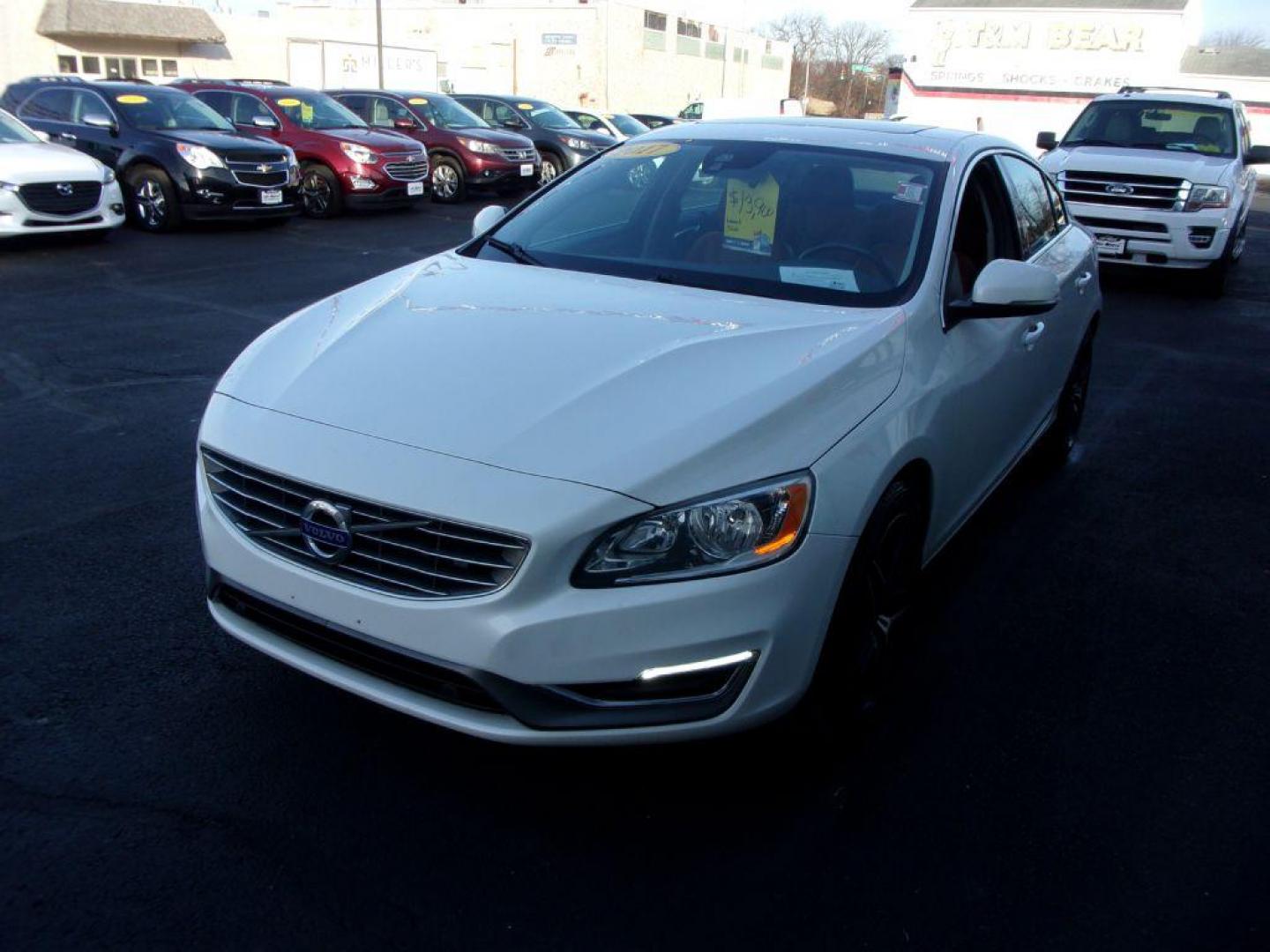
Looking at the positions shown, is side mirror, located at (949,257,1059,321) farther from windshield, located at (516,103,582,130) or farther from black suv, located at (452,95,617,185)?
windshield, located at (516,103,582,130)

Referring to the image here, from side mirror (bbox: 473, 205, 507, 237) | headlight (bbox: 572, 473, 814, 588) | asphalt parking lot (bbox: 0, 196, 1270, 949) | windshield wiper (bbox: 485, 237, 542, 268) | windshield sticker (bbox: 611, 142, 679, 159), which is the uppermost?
windshield sticker (bbox: 611, 142, 679, 159)

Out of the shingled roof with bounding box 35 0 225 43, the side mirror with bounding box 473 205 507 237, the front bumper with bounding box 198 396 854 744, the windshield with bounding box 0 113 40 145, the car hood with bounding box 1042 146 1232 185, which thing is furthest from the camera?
the shingled roof with bounding box 35 0 225 43

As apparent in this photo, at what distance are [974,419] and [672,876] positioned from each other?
1865 millimetres

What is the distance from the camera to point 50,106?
44.2ft

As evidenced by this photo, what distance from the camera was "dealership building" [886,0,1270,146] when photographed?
160 feet

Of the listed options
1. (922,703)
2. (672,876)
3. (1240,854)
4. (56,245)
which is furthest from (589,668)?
(56,245)

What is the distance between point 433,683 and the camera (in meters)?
2.61

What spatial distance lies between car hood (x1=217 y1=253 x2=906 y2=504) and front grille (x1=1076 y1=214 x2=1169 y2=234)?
29.1 feet

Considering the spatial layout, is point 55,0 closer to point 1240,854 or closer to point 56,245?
point 56,245

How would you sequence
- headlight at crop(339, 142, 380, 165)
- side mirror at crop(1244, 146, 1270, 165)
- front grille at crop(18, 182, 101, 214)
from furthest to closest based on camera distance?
headlight at crop(339, 142, 380, 165)
side mirror at crop(1244, 146, 1270, 165)
front grille at crop(18, 182, 101, 214)

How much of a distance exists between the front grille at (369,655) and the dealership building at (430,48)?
Answer: 35.9 meters

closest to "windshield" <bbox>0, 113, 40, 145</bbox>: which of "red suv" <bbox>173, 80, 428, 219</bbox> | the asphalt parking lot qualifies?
"red suv" <bbox>173, 80, 428, 219</bbox>

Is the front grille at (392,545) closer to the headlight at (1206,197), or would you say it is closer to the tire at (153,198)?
the headlight at (1206,197)

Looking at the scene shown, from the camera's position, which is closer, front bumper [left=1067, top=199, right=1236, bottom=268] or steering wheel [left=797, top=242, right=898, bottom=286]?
steering wheel [left=797, top=242, right=898, bottom=286]
